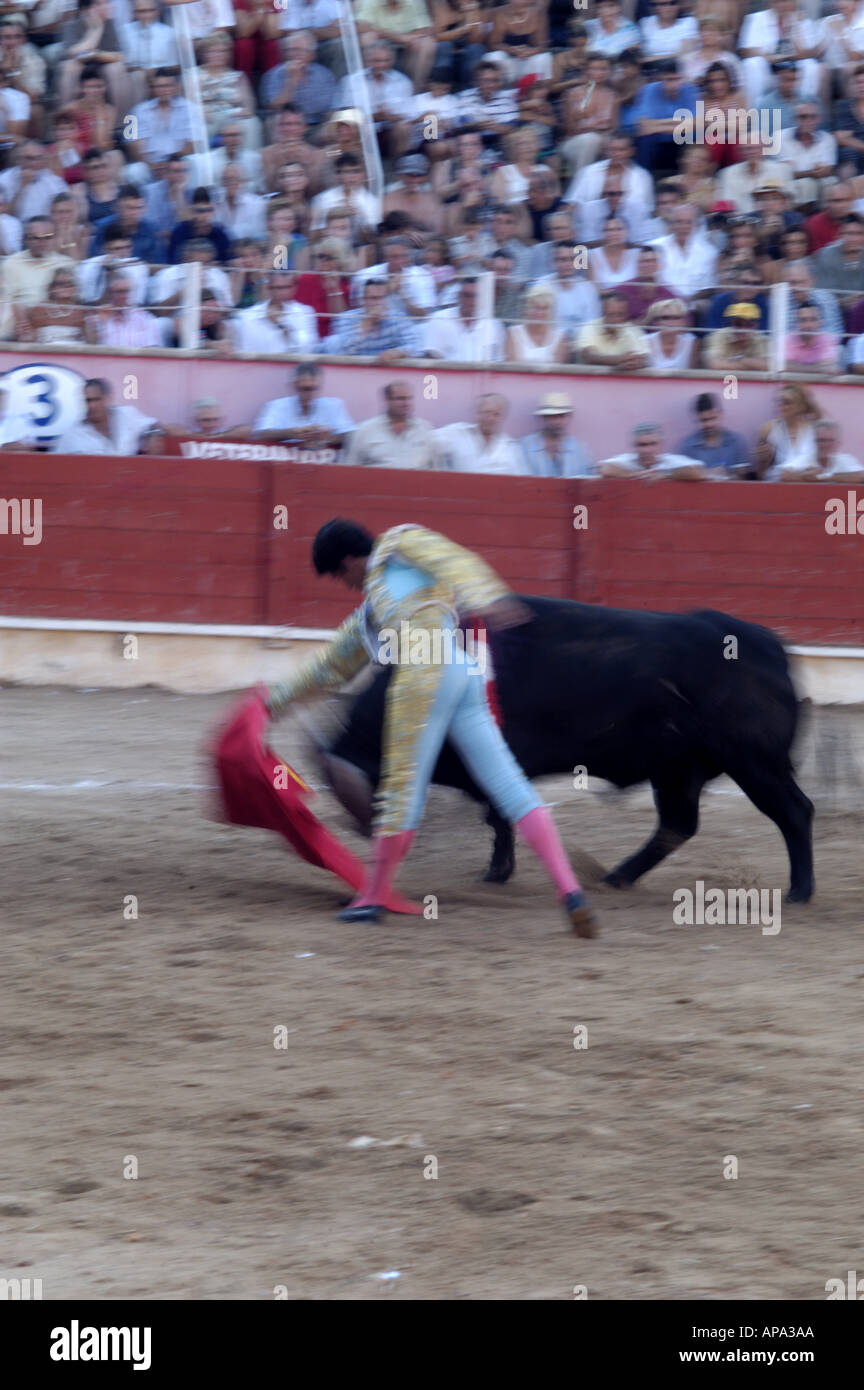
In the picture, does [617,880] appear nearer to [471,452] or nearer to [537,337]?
[471,452]

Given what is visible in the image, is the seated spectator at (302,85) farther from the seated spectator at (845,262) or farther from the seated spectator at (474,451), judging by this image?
the seated spectator at (845,262)

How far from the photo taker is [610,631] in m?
5.22

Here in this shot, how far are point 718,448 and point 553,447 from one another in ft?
3.00

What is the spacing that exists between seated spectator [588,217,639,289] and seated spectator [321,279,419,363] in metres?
1.06

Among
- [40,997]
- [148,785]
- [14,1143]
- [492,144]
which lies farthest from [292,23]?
[14,1143]

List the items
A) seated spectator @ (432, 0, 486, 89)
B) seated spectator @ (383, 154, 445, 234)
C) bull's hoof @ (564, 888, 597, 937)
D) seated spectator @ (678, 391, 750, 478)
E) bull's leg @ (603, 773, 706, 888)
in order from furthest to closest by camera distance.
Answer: seated spectator @ (432, 0, 486, 89)
seated spectator @ (383, 154, 445, 234)
seated spectator @ (678, 391, 750, 478)
bull's leg @ (603, 773, 706, 888)
bull's hoof @ (564, 888, 597, 937)

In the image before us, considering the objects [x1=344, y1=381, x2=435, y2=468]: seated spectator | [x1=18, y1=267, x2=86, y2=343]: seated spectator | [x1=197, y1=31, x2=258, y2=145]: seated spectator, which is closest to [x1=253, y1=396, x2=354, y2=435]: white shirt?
[x1=344, y1=381, x2=435, y2=468]: seated spectator

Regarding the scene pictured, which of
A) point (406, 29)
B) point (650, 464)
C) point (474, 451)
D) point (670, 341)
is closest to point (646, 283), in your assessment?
point (670, 341)

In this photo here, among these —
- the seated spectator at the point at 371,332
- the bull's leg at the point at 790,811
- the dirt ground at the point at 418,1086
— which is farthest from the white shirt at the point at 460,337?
the bull's leg at the point at 790,811

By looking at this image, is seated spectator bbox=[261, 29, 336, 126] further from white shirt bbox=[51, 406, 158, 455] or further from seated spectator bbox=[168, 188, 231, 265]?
white shirt bbox=[51, 406, 158, 455]

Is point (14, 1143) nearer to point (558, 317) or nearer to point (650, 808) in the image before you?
point (650, 808)

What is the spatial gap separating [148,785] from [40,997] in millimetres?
2911

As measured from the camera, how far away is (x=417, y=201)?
1037cm

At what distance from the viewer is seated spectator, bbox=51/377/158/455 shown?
9.63 m
